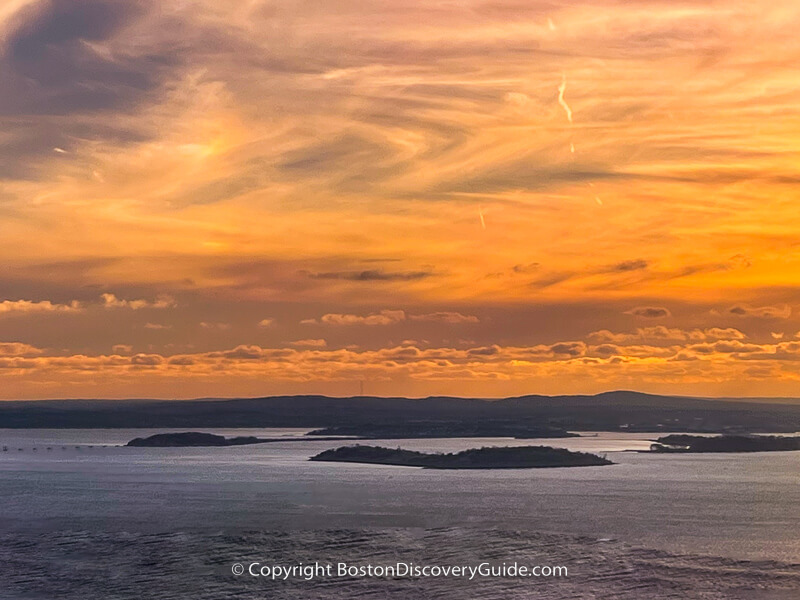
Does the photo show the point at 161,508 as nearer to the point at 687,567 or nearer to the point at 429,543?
the point at 429,543

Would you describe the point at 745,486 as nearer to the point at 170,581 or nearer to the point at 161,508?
the point at 161,508

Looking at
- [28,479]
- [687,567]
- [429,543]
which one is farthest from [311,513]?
[28,479]

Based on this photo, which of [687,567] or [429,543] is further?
[429,543]

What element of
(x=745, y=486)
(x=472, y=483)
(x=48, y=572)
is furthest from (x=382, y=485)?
(x=48, y=572)

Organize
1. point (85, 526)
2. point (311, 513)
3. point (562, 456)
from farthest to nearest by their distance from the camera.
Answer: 1. point (562, 456)
2. point (311, 513)
3. point (85, 526)

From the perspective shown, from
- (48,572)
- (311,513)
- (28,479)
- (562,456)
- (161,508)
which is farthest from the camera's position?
(562,456)

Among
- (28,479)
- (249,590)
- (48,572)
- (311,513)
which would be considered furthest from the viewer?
(28,479)
